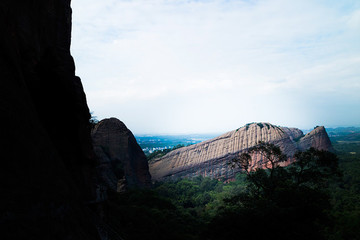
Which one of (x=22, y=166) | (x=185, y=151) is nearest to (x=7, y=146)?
(x=22, y=166)

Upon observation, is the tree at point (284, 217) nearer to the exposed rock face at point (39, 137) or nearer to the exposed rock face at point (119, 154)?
the exposed rock face at point (39, 137)

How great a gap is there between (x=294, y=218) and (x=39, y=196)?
39.2 feet

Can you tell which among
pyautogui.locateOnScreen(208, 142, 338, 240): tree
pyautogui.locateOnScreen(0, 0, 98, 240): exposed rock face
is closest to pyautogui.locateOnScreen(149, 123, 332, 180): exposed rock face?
pyautogui.locateOnScreen(208, 142, 338, 240): tree

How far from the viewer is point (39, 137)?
13.8 feet

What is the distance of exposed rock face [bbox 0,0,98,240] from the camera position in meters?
3.30

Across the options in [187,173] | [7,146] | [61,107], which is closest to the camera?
[7,146]

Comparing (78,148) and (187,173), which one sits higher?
(78,148)

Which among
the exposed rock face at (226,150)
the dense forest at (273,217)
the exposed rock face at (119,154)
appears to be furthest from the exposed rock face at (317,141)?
the exposed rock face at (119,154)

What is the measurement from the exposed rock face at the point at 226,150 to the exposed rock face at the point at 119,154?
11740 mm

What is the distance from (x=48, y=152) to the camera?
171 inches

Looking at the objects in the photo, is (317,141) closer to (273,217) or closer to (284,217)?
(284,217)

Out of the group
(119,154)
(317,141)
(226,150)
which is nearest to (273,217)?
(119,154)

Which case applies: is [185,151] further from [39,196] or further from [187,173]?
[39,196]

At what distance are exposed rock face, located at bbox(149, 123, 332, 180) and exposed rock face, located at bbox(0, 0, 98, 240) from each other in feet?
103
